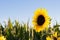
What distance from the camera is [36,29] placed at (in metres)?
2.09

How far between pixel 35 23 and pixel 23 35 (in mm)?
346

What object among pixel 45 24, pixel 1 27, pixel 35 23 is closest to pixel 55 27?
pixel 45 24

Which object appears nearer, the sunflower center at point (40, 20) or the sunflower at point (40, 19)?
the sunflower at point (40, 19)

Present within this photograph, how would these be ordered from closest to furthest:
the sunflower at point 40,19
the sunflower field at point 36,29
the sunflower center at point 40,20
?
1. the sunflower field at point 36,29
2. the sunflower at point 40,19
3. the sunflower center at point 40,20

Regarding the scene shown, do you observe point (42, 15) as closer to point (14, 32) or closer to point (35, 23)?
point (35, 23)

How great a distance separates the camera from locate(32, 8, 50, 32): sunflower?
2.20 metres

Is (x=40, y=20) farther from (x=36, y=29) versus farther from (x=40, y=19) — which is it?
(x=36, y=29)

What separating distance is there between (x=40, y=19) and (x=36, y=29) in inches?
16.7

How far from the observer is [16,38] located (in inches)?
83.4

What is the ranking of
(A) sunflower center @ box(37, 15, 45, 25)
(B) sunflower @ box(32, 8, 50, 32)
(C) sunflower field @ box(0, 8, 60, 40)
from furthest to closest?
(A) sunflower center @ box(37, 15, 45, 25), (B) sunflower @ box(32, 8, 50, 32), (C) sunflower field @ box(0, 8, 60, 40)

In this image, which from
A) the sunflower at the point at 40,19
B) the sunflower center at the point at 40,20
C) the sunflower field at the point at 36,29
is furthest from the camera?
the sunflower center at the point at 40,20

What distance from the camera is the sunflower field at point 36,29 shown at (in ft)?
6.71

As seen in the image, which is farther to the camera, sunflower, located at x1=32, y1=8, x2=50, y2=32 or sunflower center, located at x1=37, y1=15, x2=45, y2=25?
sunflower center, located at x1=37, y1=15, x2=45, y2=25

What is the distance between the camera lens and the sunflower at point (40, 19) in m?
2.20
